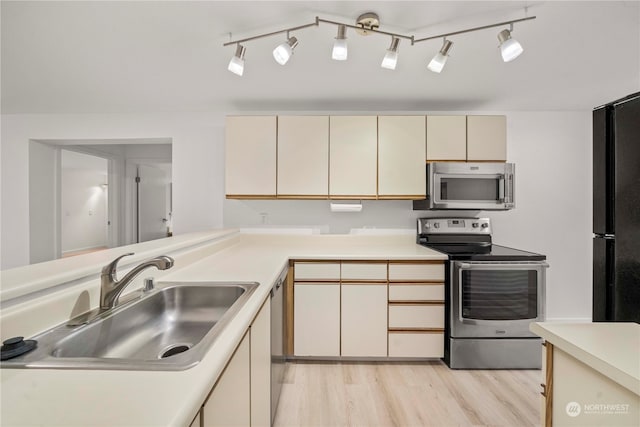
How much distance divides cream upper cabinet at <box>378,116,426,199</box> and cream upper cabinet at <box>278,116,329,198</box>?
50 centimetres

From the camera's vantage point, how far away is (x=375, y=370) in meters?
2.17

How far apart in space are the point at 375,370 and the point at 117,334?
1.81m

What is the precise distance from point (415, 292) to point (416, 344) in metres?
0.40

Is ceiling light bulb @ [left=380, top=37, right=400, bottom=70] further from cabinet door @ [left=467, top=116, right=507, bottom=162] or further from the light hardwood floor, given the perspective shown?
the light hardwood floor

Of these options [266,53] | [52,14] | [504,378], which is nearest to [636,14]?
[266,53]

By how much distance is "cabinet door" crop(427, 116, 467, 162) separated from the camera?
2.53 meters

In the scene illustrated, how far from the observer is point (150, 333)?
1127 millimetres

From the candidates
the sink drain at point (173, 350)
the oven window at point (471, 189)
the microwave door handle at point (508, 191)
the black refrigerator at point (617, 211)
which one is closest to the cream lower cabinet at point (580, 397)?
the black refrigerator at point (617, 211)

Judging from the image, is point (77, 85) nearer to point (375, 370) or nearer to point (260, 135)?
point (260, 135)

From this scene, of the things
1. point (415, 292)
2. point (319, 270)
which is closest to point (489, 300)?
point (415, 292)

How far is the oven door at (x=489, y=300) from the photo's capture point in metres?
Result: 2.14

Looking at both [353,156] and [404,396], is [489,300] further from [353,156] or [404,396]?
[353,156]

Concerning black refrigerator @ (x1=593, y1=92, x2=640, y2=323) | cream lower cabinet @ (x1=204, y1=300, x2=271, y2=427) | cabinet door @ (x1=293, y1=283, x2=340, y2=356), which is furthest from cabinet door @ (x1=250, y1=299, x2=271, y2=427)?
black refrigerator @ (x1=593, y1=92, x2=640, y2=323)

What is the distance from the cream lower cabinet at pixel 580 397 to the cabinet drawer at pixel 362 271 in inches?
54.1
